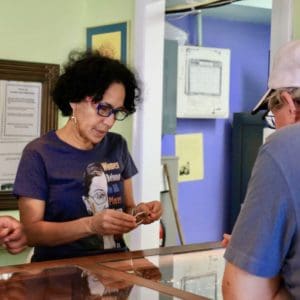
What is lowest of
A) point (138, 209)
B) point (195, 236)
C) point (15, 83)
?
point (195, 236)

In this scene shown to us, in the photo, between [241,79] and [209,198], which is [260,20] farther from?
[209,198]

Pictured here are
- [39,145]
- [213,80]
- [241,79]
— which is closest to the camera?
[39,145]

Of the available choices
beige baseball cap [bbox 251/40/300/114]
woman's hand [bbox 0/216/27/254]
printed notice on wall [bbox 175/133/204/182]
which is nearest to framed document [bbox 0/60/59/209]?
woman's hand [bbox 0/216/27/254]

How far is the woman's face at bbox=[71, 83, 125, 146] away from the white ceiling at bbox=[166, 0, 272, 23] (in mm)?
2679

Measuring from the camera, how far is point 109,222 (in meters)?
1.65

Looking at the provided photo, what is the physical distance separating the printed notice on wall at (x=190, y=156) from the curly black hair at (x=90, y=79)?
2.44 m

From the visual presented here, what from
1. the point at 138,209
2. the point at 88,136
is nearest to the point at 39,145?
the point at 88,136

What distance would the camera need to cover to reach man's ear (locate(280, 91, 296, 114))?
119cm

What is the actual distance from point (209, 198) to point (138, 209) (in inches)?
116

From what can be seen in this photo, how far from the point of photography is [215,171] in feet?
15.8

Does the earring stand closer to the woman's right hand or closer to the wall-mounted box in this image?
the woman's right hand

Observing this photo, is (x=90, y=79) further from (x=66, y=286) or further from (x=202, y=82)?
(x=202, y=82)

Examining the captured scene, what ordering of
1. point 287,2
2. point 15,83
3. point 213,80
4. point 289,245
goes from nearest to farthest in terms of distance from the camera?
point 289,245 → point 287,2 → point 15,83 → point 213,80

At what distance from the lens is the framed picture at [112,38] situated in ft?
9.80
